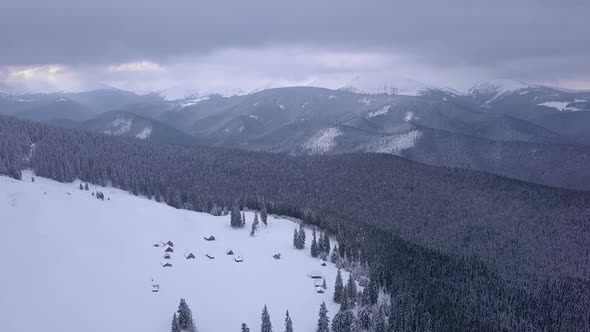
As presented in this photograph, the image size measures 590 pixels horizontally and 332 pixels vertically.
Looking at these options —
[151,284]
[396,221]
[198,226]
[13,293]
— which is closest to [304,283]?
[151,284]

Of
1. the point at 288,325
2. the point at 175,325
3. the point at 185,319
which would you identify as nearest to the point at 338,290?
the point at 288,325

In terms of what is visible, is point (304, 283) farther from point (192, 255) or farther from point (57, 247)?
point (57, 247)

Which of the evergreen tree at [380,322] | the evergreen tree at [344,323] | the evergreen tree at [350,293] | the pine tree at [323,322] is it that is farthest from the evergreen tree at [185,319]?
the evergreen tree at [380,322]

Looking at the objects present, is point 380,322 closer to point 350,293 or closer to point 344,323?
point 344,323

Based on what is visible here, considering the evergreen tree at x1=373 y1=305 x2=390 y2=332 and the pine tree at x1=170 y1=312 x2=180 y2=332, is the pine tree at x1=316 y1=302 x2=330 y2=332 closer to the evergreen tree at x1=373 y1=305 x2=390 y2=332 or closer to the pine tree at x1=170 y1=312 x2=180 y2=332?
the evergreen tree at x1=373 y1=305 x2=390 y2=332

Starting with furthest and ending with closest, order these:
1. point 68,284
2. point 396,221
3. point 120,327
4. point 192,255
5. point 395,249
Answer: point 396,221, point 395,249, point 192,255, point 68,284, point 120,327

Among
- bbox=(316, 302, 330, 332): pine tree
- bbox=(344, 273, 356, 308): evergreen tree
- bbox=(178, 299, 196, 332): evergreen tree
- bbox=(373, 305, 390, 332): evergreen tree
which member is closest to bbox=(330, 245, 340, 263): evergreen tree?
bbox=(344, 273, 356, 308): evergreen tree

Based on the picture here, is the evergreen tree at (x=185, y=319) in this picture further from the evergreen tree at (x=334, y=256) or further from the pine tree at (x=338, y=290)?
the evergreen tree at (x=334, y=256)
